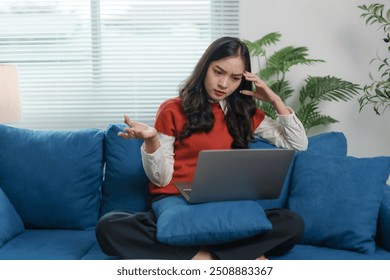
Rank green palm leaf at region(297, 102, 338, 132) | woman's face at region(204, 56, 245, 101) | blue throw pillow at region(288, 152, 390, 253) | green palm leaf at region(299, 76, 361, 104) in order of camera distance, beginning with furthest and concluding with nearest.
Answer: green palm leaf at region(297, 102, 338, 132) < green palm leaf at region(299, 76, 361, 104) < woman's face at region(204, 56, 245, 101) < blue throw pillow at region(288, 152, 390, 253)

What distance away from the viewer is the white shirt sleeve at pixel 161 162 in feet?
7.24

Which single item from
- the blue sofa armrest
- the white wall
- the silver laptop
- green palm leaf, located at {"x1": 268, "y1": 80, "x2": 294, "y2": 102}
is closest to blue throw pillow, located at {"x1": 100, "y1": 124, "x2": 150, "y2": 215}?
the silver laptop

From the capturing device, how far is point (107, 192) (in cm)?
245

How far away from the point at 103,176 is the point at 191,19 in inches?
53.1

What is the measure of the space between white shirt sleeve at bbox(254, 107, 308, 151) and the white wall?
1.09m

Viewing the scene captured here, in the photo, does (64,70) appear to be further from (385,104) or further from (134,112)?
(385,104)

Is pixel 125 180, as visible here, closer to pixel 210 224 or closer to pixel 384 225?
pixel 210 224

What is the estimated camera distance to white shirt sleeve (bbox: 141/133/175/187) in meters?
2.21

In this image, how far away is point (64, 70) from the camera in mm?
3496

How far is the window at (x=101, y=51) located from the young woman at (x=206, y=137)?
1147mm

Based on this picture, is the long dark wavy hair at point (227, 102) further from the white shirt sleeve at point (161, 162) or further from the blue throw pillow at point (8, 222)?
the blue throw pillow at point (8, 222)

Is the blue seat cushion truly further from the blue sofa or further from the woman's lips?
the woman's lips

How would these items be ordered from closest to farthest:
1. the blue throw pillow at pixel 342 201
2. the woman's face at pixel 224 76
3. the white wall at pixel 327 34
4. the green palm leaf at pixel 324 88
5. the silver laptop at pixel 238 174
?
the silver laptop at pixel 238 174
the blue throw pillow at pixel 342 201
the woman's face at pixel 224 76
the green palm leaf at pixel 324 88
the white wall at pixel 327 34

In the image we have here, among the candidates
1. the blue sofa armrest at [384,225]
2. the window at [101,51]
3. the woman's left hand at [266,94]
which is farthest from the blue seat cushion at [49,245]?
the window at [101,51]
